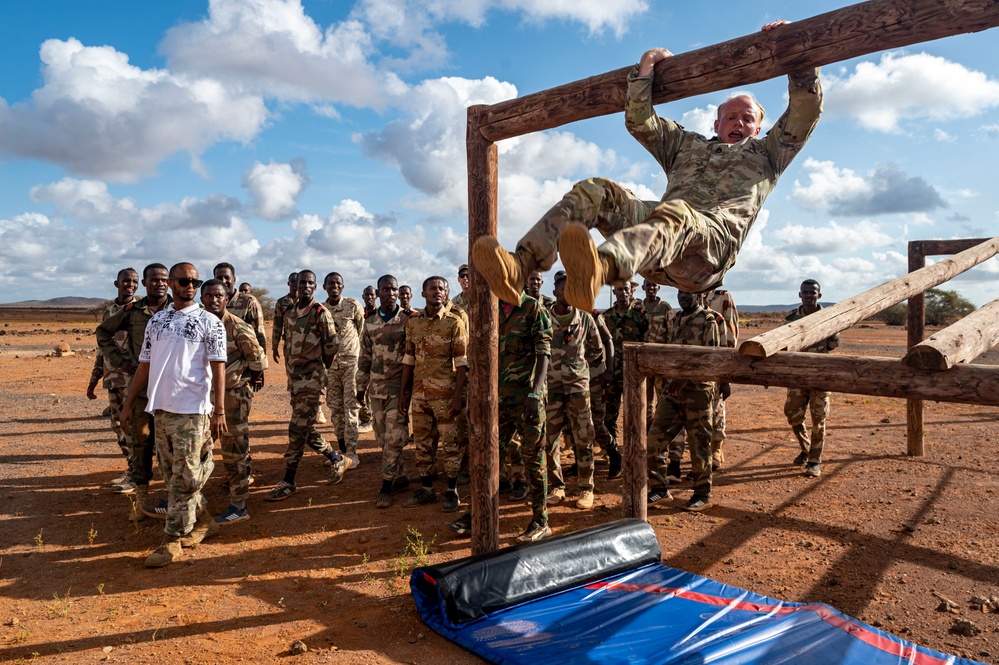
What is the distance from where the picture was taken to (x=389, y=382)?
674cm

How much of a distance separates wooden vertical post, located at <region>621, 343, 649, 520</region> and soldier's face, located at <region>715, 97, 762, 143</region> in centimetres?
146

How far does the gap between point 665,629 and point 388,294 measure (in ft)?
14.7

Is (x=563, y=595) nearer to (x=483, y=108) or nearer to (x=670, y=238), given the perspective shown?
(x=670, y=238)

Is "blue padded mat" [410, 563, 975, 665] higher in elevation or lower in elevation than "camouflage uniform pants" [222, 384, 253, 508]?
lower

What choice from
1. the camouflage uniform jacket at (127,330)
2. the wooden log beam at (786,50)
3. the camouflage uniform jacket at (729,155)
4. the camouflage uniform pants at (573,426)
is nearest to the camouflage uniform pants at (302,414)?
the camouflage uniform jacket at (127,330)

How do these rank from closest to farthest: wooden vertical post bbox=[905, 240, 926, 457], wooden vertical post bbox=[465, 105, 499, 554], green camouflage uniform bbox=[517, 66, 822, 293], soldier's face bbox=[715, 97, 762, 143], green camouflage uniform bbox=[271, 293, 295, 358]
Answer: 1. green camouflage uniform bbox=[517, 66, 822, 293]
2. soldier's face bbox=[715, 97, 762, 143]
3. wooden vertical post bbox=[465, 105, 499, 554]
4. wooden vertical post bbox=[905, 240, 926, 457]
5. green camouflage uniform bbox=[271, 293, 295, 358]

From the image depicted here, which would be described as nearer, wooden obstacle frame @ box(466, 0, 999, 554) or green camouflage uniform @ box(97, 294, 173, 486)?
wooden obstacle frame @ box(466, 0, 999, 554)

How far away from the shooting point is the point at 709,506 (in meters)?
6.50

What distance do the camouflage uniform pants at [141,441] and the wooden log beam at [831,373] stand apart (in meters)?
4.40

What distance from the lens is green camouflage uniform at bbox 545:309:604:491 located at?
21.2 feet

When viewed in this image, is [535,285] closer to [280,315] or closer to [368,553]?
[368,553]

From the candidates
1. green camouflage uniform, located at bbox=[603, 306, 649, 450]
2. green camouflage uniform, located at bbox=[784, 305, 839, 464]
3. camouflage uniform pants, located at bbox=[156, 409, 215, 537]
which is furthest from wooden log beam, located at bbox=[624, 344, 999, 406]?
green camouflage uniform, located at bbox=[784, 305, 839, 464]

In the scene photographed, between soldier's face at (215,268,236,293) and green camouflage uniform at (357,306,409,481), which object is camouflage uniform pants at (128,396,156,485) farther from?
soldier's face at (215,268,236,293)

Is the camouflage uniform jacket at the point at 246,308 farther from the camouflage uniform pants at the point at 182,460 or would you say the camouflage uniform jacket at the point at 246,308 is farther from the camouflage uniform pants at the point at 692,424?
the camouflage uniform pants at the point at 692,424
